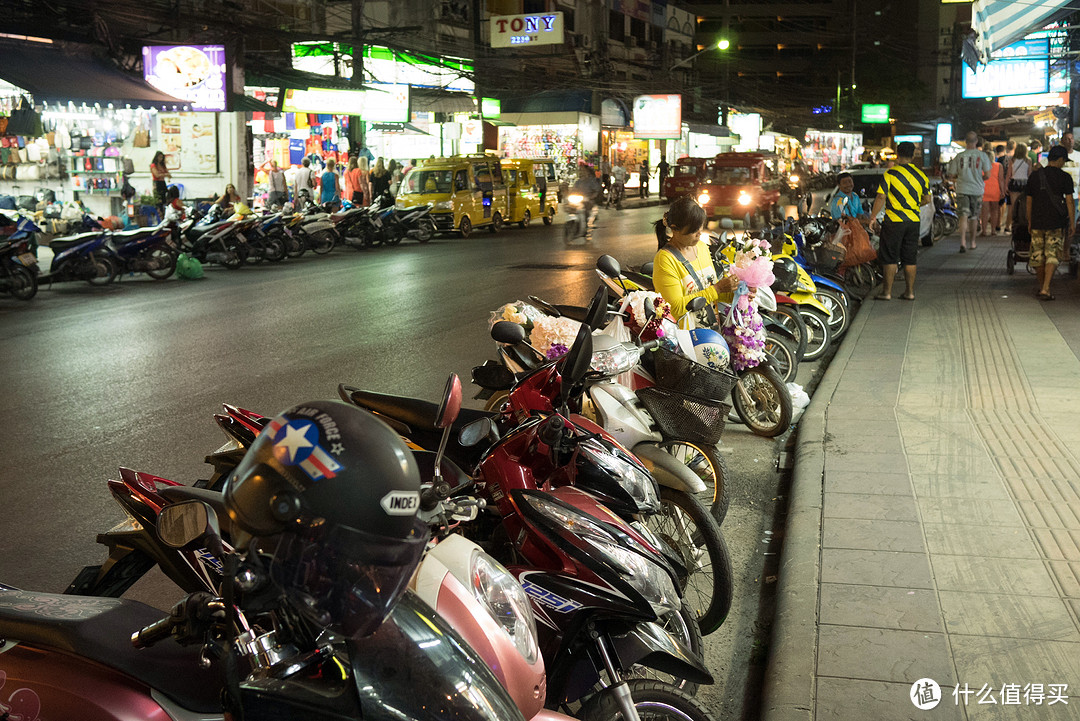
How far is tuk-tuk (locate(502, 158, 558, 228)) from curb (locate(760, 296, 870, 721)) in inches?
882

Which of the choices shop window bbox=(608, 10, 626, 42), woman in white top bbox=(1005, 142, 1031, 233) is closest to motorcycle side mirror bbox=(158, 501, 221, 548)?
woman in white top bbox=(1005, 142, 1031, 233)

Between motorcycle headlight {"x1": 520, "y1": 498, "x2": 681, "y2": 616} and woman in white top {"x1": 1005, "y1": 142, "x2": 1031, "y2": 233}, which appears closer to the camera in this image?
motorcycle headlight {"x1": 520, "y1": 498, "x2": 681, "y2": 616}

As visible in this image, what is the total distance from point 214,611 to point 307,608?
0.37 meters

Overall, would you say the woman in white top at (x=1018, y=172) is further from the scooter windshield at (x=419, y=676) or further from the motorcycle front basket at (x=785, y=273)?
the scooter windshield at (x=419, y=676)

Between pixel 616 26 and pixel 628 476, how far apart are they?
182 feet

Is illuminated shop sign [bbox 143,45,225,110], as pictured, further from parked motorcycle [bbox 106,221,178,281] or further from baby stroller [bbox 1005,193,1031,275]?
baby stroller [bbox 1005,193,1031,275]

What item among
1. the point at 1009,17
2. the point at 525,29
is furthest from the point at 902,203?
the point at 525,29

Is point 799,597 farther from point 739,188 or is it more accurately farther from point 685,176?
point 685,176

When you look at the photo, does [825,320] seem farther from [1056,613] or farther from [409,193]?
[409,193]

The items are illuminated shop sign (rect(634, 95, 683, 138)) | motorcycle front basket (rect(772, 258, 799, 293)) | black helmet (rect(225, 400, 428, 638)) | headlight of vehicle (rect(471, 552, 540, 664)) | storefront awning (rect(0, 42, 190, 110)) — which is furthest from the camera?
illuminated shop sign (rect(634, 95, 683, 138))

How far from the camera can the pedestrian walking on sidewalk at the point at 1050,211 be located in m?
12.1

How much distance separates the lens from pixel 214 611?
6.41 feet

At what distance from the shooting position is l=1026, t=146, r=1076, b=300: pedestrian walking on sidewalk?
12133mm

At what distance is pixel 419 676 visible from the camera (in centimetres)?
176
